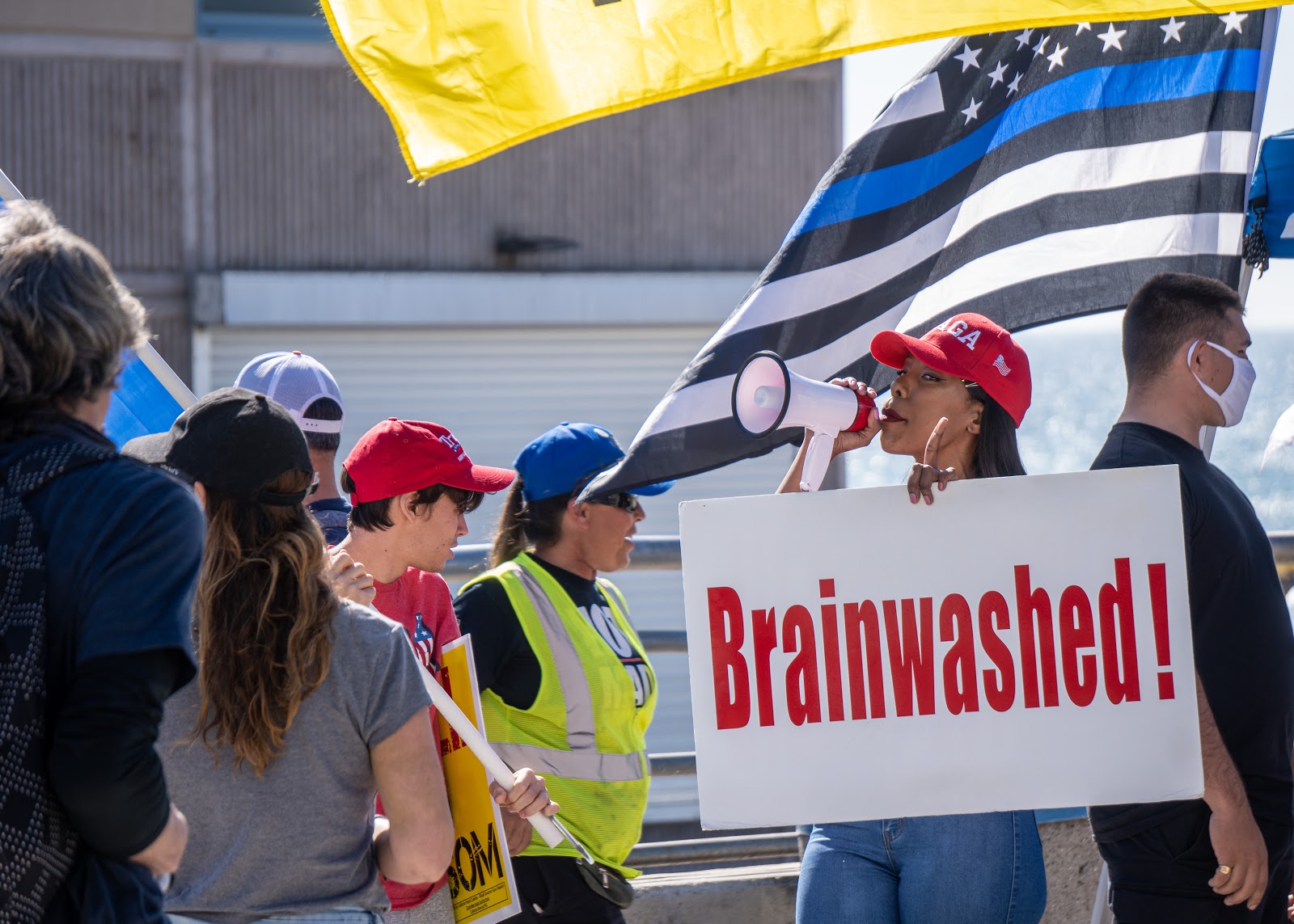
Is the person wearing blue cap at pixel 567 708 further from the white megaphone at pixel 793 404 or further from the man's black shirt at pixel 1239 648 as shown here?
the man's black shirt at pixel 1239 648

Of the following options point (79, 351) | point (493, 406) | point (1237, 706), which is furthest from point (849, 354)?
point (493, 406)

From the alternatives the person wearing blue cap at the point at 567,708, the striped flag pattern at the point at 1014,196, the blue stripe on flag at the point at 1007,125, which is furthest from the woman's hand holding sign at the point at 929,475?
the blue stripe on flag at the point at 1007,125

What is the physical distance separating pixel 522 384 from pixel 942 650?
9.56m

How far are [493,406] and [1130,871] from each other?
976 centimetres

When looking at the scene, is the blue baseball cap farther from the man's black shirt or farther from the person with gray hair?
the person with gray hair

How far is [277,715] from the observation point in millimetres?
2521

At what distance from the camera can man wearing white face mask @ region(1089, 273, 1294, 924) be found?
3.26 m

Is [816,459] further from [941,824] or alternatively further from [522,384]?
[522,384]

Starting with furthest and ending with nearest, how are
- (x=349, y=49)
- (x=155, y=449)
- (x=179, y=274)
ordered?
(x=179, y=274) < (x=349, y=49) < (x=155, y=449)

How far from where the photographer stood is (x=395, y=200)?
1230 cm

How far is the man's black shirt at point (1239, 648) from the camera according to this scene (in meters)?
3.34

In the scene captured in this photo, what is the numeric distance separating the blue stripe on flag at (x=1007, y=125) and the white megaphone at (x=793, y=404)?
0.98 m

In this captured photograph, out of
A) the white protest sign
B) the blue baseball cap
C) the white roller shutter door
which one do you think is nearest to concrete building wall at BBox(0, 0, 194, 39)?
the white roller shutter door

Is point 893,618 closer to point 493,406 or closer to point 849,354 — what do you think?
point 849,354
